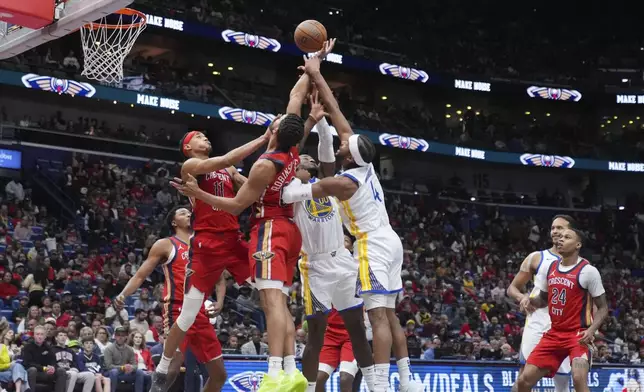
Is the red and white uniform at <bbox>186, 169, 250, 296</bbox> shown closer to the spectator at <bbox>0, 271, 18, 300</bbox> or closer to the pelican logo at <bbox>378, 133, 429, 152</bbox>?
the spectator at <bbox>0, 271, 18, 300</bbox>

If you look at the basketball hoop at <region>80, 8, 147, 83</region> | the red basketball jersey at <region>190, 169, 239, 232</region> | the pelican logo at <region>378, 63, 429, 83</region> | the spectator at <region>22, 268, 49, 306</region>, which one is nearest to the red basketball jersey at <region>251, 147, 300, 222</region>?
the red basketball jersey at <region>190, 169, 239, 232</region>

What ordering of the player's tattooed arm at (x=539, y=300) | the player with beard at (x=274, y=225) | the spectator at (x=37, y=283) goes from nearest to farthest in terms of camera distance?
1. the player with beard at (x=274, y=225)
2. the player's tattooed arm at (x=539, y=300)
3. the spectator at (x=37, y=283)

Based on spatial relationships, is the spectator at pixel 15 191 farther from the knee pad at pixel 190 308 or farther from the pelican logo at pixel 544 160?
the pelican logo at pixel 544 160

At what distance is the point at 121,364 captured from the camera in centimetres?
1212

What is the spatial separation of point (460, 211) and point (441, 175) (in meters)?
4.54

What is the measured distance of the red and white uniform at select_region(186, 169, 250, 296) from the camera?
7688 millimetres

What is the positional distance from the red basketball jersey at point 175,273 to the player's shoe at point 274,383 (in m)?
2.56

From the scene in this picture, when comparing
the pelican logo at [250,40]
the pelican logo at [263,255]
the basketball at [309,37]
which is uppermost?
the pelican logo at [250,40]

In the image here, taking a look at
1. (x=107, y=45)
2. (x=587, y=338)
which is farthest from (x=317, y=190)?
(x=107, y=45)

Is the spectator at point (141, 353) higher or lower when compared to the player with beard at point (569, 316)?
lower

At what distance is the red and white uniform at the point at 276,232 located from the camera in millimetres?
7062

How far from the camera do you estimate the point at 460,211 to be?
33.5 metres

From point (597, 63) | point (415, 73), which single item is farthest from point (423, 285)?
point (597, 63)

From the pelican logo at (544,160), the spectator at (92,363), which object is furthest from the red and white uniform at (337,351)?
the pelican logo at (544,160)
